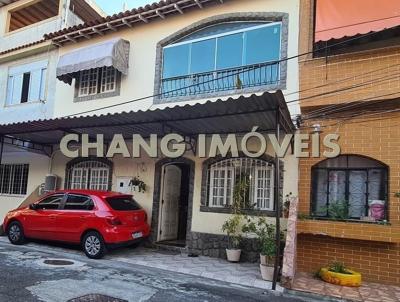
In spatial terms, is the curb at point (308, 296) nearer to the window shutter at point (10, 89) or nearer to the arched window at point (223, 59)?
the arched window at point (223, 59)

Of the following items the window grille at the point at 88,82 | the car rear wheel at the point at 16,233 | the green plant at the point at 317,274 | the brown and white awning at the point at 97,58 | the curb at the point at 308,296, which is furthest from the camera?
the window grille at the point at 88,82

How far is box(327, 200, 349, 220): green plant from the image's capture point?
836 centimetres

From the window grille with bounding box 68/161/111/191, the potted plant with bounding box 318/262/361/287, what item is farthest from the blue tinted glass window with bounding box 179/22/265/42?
the potted plant with bounding box 318/262/361/287

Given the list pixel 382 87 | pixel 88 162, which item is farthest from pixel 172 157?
pixel 382 87

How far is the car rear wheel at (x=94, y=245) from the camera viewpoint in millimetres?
9453

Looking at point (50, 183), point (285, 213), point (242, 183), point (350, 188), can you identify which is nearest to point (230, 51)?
point (242, 183)

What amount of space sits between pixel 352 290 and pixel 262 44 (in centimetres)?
662

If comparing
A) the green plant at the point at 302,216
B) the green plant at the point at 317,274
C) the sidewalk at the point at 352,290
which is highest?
the green plant at the point at 302,216

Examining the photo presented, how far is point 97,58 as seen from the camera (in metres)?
12.0

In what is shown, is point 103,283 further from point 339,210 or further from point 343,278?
point 339,210

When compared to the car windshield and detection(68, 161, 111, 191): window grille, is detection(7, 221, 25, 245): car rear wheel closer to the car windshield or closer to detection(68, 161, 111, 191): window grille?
detection(68, 161, 111, 191): window grille

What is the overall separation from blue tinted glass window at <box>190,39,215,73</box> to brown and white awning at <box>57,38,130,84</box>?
2503mm

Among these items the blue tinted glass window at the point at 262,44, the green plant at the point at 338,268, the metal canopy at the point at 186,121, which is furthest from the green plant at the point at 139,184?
the green plant at the point at 338,268

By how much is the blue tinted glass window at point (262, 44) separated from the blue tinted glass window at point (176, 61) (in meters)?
2.06
